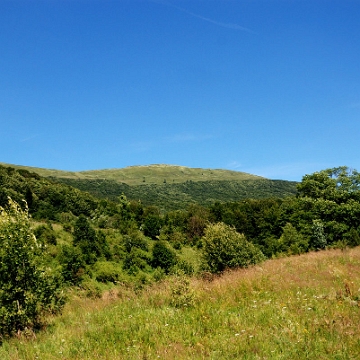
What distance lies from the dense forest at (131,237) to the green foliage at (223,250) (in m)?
0.08

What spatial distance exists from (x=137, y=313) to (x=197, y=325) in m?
1.96

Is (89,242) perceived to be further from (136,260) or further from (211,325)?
(211,325)

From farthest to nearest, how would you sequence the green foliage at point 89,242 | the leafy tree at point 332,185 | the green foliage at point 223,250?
the green foliage at point 89,242
the leafy tree at point 332,185
the green foliage at point 223,250

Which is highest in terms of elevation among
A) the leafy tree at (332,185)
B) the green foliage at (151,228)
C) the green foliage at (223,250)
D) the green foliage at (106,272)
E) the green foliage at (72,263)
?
the leafy tree at (332,185)

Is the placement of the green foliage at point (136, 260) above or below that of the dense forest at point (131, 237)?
below

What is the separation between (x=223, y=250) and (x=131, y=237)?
159 ft

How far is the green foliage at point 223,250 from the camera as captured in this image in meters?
28.8

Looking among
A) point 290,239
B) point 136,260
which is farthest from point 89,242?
point 290,239

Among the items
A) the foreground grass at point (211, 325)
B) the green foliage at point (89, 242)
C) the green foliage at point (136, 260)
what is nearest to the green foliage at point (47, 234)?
the green foliage at point (89, 242)

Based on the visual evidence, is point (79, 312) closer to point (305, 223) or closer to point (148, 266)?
point (305, 223)

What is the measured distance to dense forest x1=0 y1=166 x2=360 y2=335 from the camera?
9.24m

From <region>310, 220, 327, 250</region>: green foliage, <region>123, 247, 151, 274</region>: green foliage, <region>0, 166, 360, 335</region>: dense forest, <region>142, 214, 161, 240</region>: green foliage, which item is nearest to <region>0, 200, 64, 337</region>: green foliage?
<region>0, 166, 360, 335</region>: dense forest

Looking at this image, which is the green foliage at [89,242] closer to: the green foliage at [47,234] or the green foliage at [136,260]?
the green foliage at [47,234]

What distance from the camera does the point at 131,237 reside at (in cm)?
7488
